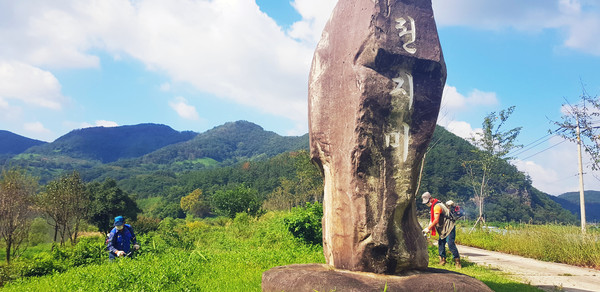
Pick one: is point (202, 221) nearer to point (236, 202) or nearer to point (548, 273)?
point (236, 202)

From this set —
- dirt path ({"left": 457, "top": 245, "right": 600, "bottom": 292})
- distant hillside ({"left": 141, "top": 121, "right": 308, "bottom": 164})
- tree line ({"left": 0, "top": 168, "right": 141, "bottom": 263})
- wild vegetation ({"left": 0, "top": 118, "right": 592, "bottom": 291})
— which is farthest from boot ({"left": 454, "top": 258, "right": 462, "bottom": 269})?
distant hillside ({"left": 141, "top": 121, "right": 308, "bottom": 164})

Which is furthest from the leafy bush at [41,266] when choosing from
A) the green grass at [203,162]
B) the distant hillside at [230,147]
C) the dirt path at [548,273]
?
the green grass at [203,162]

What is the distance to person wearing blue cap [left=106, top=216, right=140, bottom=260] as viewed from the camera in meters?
7.58

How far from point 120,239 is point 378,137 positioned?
5729 mm

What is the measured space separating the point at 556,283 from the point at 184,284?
723cm

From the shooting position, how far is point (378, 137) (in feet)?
17.4

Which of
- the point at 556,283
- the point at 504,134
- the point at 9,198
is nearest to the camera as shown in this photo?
the point at 556,283

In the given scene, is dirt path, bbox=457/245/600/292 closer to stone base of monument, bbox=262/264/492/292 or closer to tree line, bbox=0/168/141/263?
stone base of monument, bbox=262/264/492/292

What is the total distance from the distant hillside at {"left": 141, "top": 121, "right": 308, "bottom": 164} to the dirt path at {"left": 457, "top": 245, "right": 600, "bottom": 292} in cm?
12239

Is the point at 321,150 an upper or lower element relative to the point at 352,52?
lower

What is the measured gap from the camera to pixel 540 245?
470 inches

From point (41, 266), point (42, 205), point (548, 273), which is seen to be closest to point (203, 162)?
point (42, 205)

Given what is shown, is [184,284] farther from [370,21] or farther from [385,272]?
[370,21]

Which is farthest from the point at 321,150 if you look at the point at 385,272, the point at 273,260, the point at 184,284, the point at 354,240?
the point at 273,260
